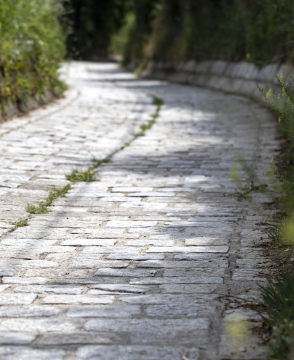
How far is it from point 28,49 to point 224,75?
6.76 meters

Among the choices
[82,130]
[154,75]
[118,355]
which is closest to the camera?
[118,355]

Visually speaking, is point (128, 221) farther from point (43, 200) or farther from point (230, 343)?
point (230, 343)

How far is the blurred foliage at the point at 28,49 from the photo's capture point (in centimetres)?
972

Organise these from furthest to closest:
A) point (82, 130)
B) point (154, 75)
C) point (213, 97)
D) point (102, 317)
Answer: point (154, 75) < point (213, 97) < point (82, 130) < point (102, 317)

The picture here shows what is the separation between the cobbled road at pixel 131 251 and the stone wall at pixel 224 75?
3.35m

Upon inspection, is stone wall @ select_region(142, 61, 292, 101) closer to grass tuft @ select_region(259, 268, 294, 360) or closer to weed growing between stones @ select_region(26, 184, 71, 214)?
weed growing between stones @ select_region(26, 184, 71, 214)

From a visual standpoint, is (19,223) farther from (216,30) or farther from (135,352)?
(216,30)

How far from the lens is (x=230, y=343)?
2523 millimetres

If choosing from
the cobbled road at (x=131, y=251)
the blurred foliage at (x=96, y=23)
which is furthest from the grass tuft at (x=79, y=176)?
the blurred foliage at (x=96, y=23)

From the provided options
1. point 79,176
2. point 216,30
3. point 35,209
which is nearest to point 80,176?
point 79,176

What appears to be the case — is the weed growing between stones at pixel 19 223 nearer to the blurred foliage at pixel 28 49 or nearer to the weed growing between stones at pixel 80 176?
the weed growing between stones at pixel 80 176

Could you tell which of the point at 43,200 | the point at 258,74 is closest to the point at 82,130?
the point at 43,200

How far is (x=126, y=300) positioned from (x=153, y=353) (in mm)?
640

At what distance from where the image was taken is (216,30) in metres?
17.5
